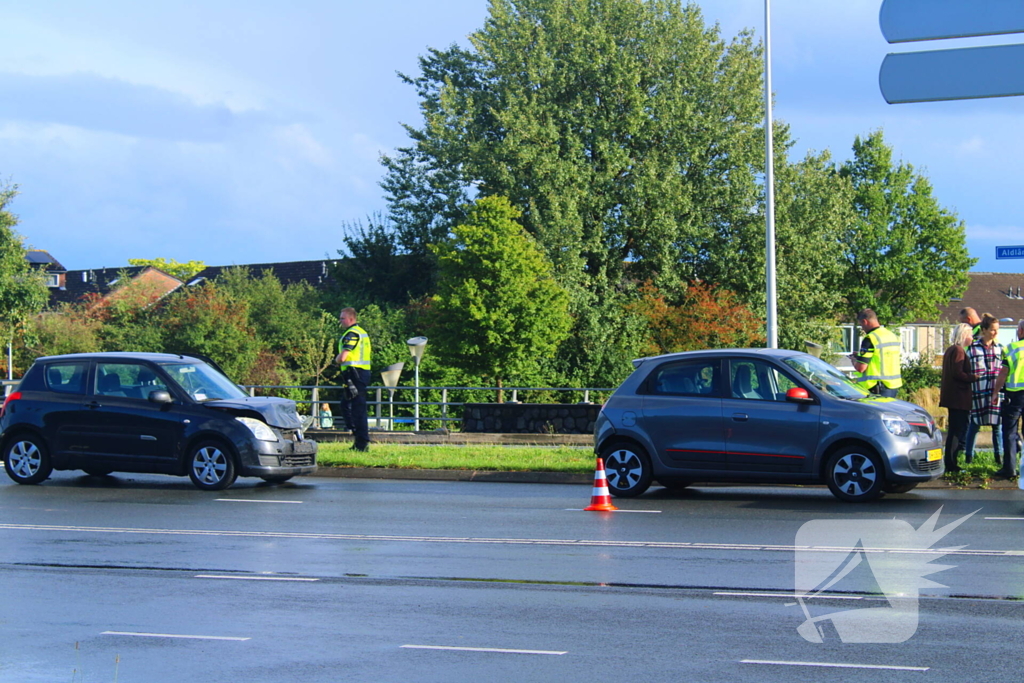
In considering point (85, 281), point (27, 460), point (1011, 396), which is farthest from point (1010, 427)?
point (85, 281)

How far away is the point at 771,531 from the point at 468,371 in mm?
26620

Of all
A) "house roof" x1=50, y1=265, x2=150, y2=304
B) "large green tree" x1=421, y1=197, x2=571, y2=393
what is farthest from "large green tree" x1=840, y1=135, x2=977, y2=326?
"house roof" x1=50, y1=265, x2=150, y2=304

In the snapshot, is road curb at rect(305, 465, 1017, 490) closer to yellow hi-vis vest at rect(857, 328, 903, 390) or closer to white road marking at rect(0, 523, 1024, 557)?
yellow hi-vis vest at rect(857, 328, 903, 390)

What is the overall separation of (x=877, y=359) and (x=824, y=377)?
212 centimetres

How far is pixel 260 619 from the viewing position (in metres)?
7.70

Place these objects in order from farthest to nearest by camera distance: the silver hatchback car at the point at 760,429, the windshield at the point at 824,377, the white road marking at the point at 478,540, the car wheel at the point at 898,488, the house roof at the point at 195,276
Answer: the house roof at the point at 195,276, the car wheel at the point at 898,488, the windshield at the point at 824,377, the silver hatchback car at the point at 760,429, the white road marking at the point at 478,540

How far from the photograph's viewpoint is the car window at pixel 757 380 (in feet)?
44.3

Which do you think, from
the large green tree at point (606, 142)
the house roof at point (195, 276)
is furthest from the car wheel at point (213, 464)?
the house roof at point (195, 276)

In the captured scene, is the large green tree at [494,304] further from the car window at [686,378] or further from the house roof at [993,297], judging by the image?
the house roof at [993,297]

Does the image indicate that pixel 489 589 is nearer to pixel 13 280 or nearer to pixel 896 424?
pixel 896 424

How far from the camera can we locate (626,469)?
14203mm

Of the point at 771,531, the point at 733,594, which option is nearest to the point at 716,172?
the point at 771,531

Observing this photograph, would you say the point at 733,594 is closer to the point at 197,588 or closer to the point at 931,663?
the point at 931,663

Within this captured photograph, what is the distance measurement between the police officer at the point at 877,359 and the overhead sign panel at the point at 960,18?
7.81m
